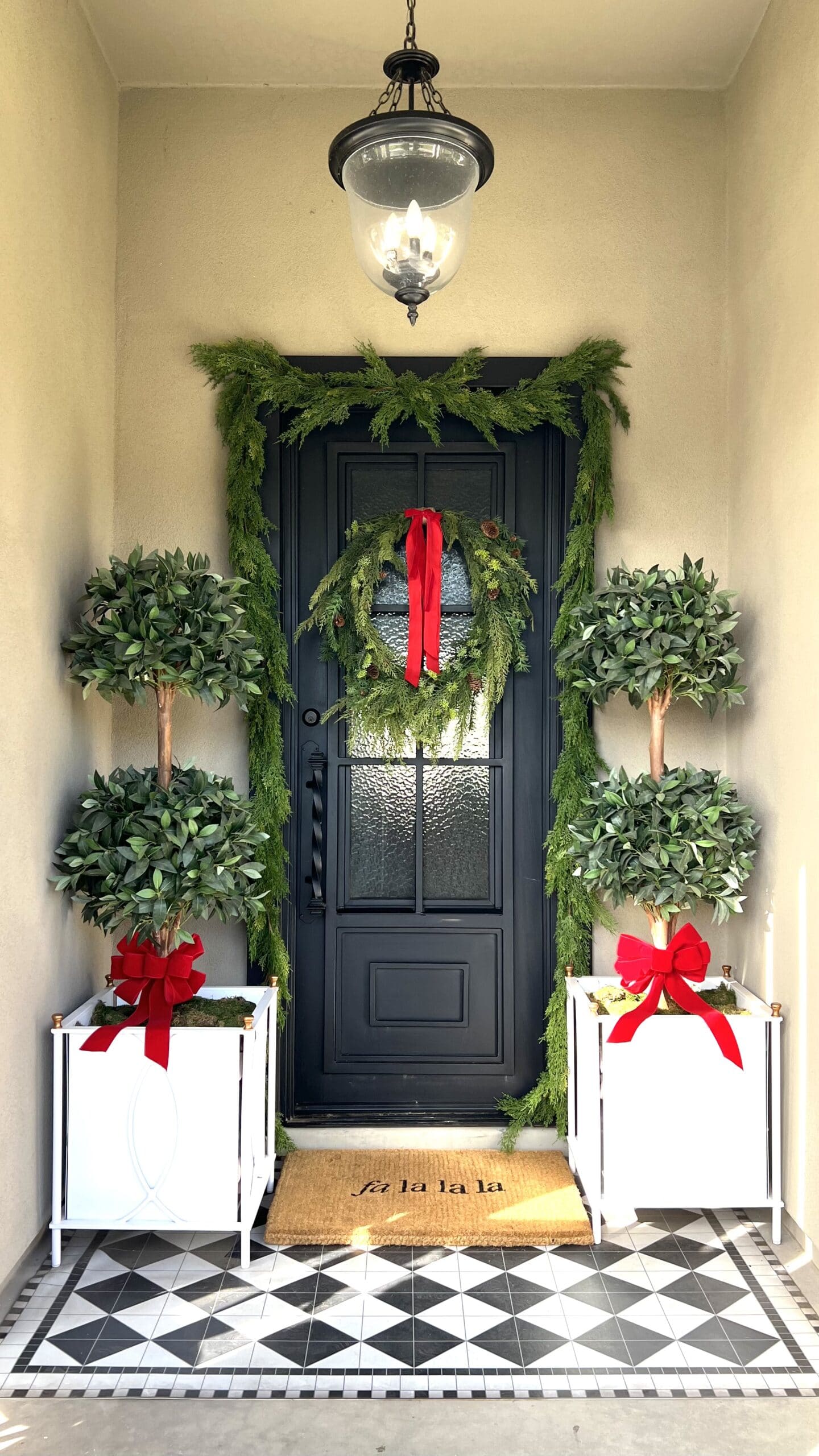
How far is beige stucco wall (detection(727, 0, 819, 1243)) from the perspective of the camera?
2.73 meters

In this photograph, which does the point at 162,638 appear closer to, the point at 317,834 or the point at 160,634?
the point at 160,634

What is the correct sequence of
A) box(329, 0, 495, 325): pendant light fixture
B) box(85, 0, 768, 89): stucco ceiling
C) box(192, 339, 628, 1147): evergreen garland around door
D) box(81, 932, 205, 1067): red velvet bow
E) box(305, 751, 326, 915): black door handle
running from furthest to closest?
box(305, 751, 326, 915): black door handle < box(192, 339, 628, 1147): evergreen garland around door < box(85, 0, 768, 89): stucco ceiling < box(81, 932, 205, 1067): red velvet bow < box(329, 0, 495, 325): pendant light fixture

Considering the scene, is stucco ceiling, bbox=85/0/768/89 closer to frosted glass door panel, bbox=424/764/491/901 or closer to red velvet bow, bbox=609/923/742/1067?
frosted glass door panel, bbox=424/764/491/901

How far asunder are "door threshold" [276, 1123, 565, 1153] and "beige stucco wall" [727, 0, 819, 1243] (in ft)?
2.62

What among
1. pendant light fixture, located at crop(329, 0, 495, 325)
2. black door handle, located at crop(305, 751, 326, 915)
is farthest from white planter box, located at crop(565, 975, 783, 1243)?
pendant light fixture, located at crop(329, 0, 495, 325)

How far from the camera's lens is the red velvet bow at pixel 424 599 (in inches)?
132

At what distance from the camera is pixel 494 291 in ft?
11.3

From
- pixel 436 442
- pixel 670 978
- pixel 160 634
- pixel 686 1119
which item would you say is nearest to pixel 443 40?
pixel 436 442

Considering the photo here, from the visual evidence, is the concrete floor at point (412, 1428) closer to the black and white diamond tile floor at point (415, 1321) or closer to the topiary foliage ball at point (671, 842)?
the black and white diamond tile floor at point (415, 1321)

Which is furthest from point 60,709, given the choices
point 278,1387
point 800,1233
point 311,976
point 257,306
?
point 800,1233

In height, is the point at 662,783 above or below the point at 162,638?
below

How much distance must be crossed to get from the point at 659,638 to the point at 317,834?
4.00 ft

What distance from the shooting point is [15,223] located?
2.61 metres

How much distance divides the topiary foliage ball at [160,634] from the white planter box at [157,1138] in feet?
2.98
